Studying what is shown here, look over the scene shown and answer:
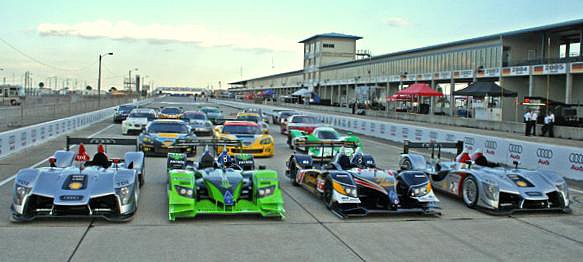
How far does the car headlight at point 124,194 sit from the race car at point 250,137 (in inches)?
337

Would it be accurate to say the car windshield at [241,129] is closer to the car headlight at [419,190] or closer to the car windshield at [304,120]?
the car windshield at [304,120]

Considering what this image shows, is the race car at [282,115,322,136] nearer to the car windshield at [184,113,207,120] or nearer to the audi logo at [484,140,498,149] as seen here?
the car windshield at [184,113,207,120]

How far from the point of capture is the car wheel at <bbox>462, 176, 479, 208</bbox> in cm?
1137

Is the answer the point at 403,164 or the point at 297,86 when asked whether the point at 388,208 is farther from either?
the point at 297,86

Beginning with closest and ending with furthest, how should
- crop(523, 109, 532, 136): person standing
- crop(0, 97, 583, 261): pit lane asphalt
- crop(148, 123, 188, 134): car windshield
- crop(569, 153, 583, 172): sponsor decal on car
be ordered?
crop(0, 97, 583, 261): pit lane asphalt → crop(569, 153, 583, 172): sponsor decal on car → crop(148, 123, 188, 134): car windshield → crop(523, 109, 532, 136): person standing

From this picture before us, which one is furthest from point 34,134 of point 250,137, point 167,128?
point 250,137

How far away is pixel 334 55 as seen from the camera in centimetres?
11056

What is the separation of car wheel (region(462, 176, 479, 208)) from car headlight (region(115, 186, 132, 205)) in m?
6.76

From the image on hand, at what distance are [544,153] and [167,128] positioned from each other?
12807 mm

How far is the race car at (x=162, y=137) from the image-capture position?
18.8 m

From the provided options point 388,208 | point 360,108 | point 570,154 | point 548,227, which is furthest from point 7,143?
point 360,108

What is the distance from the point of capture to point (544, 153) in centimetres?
1748

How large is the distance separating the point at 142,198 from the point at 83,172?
180cm

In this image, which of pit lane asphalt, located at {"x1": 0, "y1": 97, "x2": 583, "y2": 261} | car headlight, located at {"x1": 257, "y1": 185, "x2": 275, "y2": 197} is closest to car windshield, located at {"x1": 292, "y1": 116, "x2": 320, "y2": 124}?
pit lane asphalt, located at {"x1": 0, "y1": 97, "x2": 583, "y2": 261}
